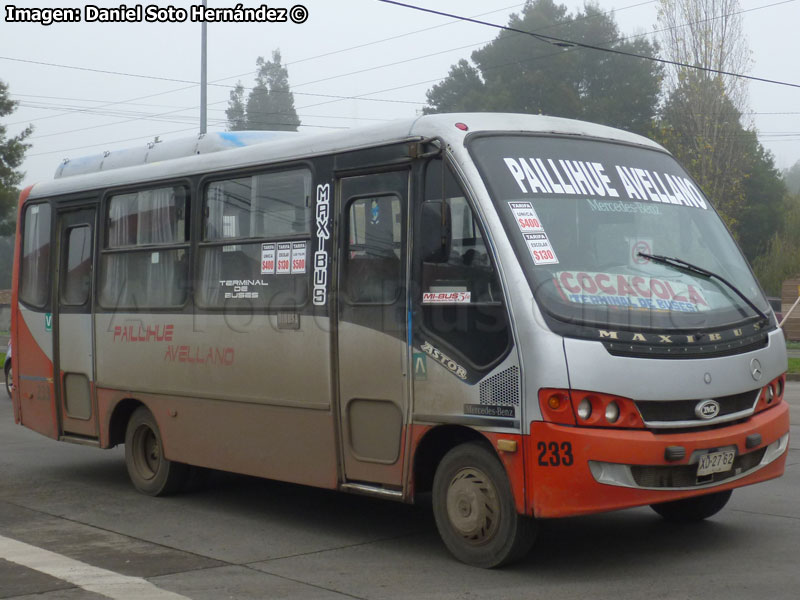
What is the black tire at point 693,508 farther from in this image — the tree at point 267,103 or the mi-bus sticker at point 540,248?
the tree at point 267,103

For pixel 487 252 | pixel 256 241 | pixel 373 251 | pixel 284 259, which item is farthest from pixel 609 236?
pixel 256 241

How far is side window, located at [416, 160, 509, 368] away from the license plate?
1.29 m

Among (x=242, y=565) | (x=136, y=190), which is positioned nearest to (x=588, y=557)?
(x=242, y=565)

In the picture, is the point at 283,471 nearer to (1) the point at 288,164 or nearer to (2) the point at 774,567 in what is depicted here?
(1) the point at 288,164

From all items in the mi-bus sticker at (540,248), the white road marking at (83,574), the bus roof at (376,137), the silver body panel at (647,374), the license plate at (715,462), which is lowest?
the white road marking at (83,574)

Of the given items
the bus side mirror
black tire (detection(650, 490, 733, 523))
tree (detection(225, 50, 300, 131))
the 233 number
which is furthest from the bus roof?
tree (detection(225, 50, 300, 131))

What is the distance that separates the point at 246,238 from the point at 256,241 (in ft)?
0.45

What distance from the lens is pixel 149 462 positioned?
980 centimetres

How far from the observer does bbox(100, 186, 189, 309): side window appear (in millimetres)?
9219

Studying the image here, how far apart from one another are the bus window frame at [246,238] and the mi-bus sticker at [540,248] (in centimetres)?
184

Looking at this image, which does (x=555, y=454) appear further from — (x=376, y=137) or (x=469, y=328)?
(x=376, y=137)

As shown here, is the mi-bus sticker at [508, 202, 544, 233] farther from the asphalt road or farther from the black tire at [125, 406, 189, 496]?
the black tire at [125, 406, 189, 496]

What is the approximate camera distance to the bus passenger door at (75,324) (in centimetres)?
1015

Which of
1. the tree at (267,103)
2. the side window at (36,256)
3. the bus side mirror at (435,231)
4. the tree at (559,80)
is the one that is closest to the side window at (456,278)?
the bus side mirror at (435,231)
